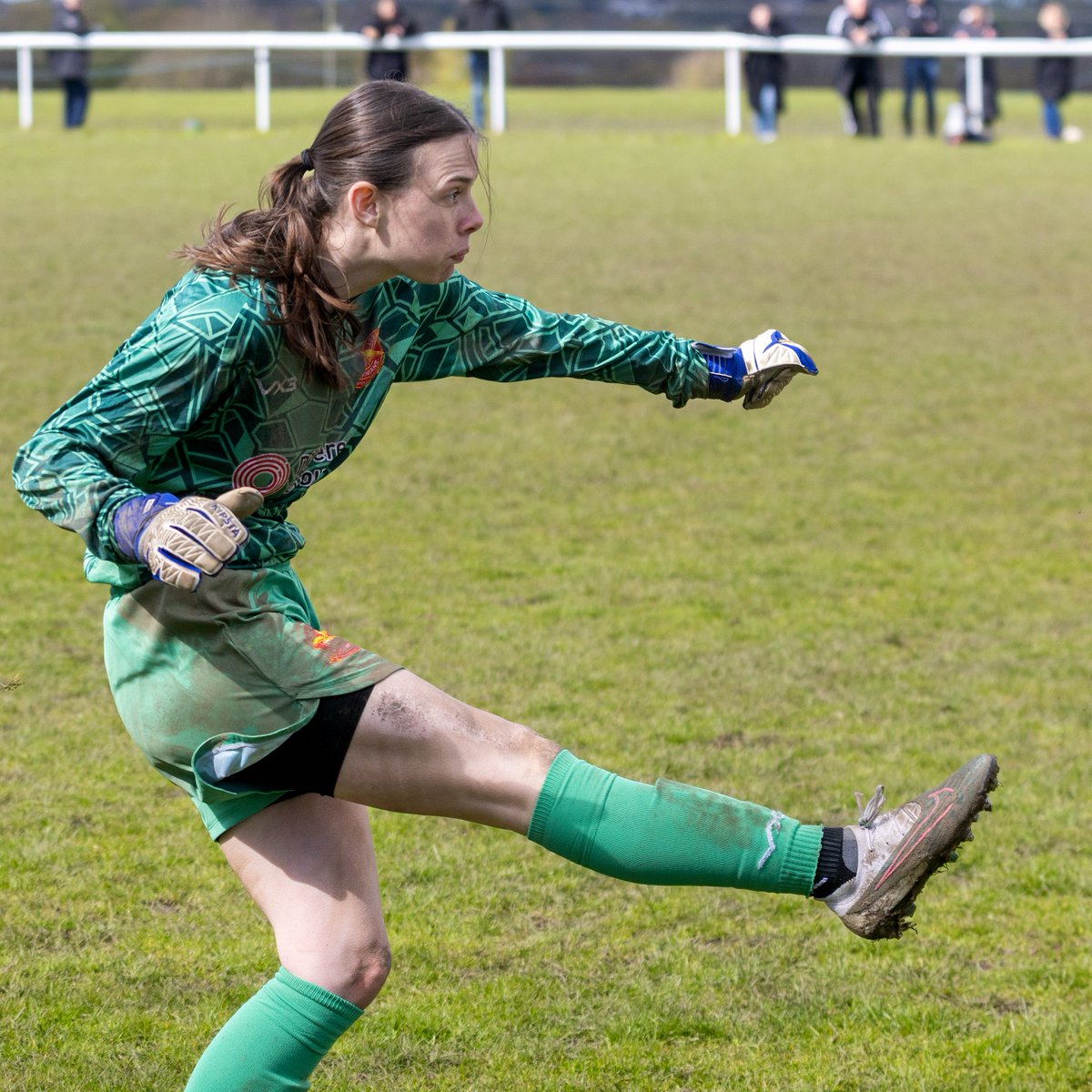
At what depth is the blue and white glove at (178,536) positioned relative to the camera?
92.2 inches

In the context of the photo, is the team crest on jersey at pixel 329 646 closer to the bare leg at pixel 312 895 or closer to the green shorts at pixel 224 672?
the green shorts at pixel 224 672

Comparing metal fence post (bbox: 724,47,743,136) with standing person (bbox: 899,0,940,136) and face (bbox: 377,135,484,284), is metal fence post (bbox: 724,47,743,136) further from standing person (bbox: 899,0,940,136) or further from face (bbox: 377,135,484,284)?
face (bbox: 377,135,484,284)

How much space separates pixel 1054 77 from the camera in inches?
901

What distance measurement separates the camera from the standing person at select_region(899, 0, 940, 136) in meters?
23.3

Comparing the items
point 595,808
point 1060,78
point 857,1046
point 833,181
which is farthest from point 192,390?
point 1060,78

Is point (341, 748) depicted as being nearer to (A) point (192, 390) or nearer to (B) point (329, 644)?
(B) point (329, 644)

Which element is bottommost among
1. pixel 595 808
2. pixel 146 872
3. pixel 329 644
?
pixel 146 872

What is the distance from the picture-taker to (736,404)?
1013 centimetres

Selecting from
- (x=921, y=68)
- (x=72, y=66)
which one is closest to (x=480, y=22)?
(x=72, y=66)

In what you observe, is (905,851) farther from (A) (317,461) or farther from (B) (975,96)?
(B) (975,96)

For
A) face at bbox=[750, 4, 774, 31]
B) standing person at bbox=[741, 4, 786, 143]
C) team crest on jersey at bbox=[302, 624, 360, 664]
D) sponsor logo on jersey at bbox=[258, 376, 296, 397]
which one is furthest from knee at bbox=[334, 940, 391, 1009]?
face at bbox=[750, 4, 774, 31]

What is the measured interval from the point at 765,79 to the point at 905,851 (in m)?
20.9

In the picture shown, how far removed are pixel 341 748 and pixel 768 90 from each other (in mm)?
20961

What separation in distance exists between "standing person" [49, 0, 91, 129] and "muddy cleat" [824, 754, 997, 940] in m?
21.8
